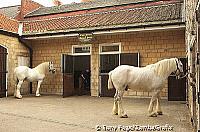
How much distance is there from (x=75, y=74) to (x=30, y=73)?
2.54 metres

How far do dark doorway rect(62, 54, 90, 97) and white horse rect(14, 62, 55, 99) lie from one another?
2.93 feet

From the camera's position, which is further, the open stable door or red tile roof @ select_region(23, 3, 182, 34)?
the open stable door

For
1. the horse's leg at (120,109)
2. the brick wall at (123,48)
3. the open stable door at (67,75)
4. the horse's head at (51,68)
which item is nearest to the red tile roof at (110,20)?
the brick wall at (123,48)

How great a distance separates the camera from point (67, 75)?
432 inches

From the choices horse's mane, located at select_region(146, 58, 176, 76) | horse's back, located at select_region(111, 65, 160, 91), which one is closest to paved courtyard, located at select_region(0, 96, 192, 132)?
horse's back, located at select_region(111, 65, 160, 91)

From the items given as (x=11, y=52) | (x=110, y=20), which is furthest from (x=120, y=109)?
(x=11, y=52)

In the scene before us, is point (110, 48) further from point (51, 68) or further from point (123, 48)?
point (51, 68)

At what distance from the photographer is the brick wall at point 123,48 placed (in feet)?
32.8

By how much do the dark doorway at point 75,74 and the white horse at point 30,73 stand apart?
892 mm

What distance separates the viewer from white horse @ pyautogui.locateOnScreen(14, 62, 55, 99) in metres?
10.7

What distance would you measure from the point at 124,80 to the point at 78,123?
1688 mm

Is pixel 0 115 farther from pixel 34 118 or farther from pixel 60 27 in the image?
pixel 60 27

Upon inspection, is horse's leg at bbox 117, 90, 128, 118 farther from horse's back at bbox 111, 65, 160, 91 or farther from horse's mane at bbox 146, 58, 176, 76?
horse's mane at bbox 146, 58, 176, 76

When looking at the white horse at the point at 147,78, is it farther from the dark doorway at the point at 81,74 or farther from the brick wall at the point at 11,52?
the brick wall at the point at 11,52
